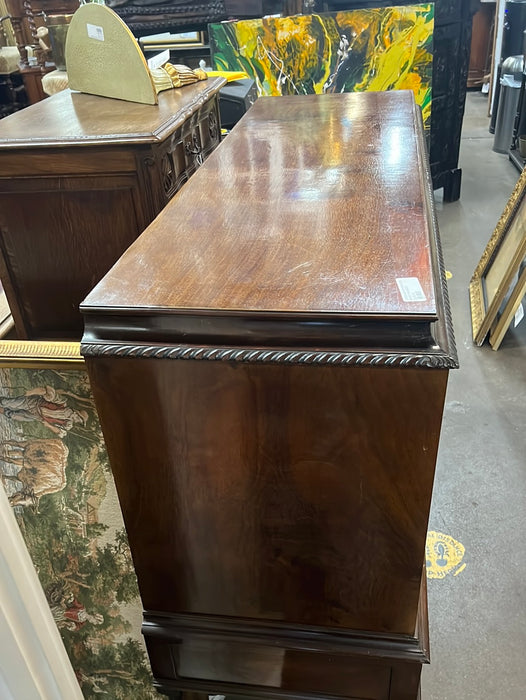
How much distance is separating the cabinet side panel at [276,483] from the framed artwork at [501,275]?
1612 mm

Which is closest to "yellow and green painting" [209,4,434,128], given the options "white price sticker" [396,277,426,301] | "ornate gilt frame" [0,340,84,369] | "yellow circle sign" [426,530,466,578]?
"yellow circle sign" [426,530,466,578]

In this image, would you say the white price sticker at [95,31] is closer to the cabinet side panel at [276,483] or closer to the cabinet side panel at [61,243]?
the cabinet side panel at [61,243]

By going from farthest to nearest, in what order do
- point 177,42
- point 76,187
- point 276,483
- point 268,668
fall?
point 177,42, point 76,187, point 268,668, point 276,483

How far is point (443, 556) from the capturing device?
4.71 ft

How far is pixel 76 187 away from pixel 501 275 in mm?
1624

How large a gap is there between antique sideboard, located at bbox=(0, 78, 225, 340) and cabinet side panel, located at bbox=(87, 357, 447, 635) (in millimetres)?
799

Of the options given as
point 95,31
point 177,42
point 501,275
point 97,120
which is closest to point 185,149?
point 97,120

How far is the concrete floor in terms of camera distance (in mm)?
1207

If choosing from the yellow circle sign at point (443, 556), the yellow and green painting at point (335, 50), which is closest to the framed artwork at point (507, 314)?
the yellow circle sign at point (443, 556)

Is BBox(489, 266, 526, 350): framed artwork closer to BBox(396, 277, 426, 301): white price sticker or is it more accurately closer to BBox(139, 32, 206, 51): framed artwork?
BBox(396, 277, 426, 301): white price sticker

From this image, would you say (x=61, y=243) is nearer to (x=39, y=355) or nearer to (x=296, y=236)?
(x=39, y=355)

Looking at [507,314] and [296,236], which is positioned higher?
[296,236]

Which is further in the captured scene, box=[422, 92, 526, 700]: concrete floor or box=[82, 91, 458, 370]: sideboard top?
box=[422, 92, 526, 700]: concrete floor

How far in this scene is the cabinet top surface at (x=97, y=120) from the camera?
127 centimetres
